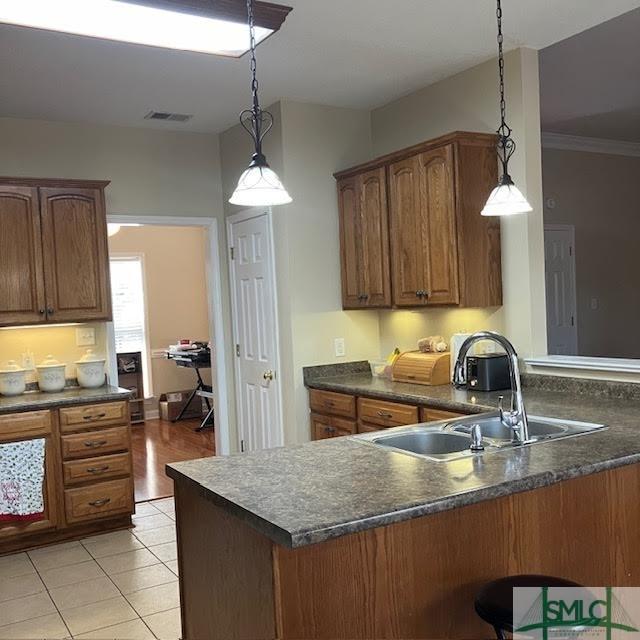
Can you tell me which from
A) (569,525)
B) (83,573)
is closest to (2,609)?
(83,573)

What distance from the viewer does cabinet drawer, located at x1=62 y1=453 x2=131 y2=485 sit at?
4176 millimetres

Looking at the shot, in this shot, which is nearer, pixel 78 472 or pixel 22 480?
pixel 22 480

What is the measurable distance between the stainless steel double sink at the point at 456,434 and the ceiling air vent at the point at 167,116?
3125mm

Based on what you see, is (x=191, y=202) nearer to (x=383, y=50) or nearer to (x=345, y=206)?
(x=345, y=206)

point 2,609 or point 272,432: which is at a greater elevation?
point 272,432

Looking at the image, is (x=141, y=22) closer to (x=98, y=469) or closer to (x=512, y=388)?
(x=512, y=388)

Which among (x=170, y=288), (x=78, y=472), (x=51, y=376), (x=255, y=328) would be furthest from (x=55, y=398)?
(x=170, y=288)

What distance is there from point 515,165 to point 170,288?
5718 mm

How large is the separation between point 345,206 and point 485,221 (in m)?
1.16

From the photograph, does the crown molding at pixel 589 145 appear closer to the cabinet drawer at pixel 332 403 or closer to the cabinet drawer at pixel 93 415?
the cabinet drawer at pixel 332 403

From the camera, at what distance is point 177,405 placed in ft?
27.4

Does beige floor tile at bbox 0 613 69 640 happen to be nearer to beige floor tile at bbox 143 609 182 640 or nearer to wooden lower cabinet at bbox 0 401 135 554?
beige floor tile at bbox 143 609 182 640

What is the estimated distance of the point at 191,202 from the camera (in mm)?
5270

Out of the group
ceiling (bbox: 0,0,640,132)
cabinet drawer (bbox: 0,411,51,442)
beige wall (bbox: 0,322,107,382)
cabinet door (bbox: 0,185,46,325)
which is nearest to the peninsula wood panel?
cabinet drawer (bbox: 0,411,51,442)
